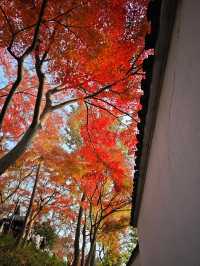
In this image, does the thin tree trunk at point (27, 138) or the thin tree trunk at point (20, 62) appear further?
the thin tree trunk at point (20, 62)

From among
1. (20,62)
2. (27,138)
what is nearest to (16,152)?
(27,138)

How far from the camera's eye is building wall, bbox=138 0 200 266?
254cm

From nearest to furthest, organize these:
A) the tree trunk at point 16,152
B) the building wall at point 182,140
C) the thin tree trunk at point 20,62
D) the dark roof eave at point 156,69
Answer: the building wall at point 182,140 → the dark roof eave at point 156,69 → the tree trunk at point 16,152 → the thin tree trunk at point 20,62

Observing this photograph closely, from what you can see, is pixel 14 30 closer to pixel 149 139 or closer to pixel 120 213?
pixel 149 139

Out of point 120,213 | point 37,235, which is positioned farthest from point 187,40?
point 37,235

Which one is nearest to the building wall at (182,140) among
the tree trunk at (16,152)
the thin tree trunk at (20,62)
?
the tree trunk at (16,152)

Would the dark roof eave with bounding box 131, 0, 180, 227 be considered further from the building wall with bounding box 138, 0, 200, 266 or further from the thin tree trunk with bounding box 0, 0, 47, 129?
the thin tree trunk with bounding box 0, 0, 47, 129

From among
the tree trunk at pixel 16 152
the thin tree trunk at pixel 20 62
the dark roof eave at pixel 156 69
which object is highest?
the thin tree trunk at pixel 20 62

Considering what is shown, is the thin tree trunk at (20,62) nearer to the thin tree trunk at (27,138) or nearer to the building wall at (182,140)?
the thin tree trunk at (27,138)

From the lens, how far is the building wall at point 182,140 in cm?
254

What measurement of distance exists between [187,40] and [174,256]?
2783mm

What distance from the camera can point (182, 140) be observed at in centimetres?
299

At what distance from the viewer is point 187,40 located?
8.93 feet

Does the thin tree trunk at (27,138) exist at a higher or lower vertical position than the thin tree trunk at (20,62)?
lower
